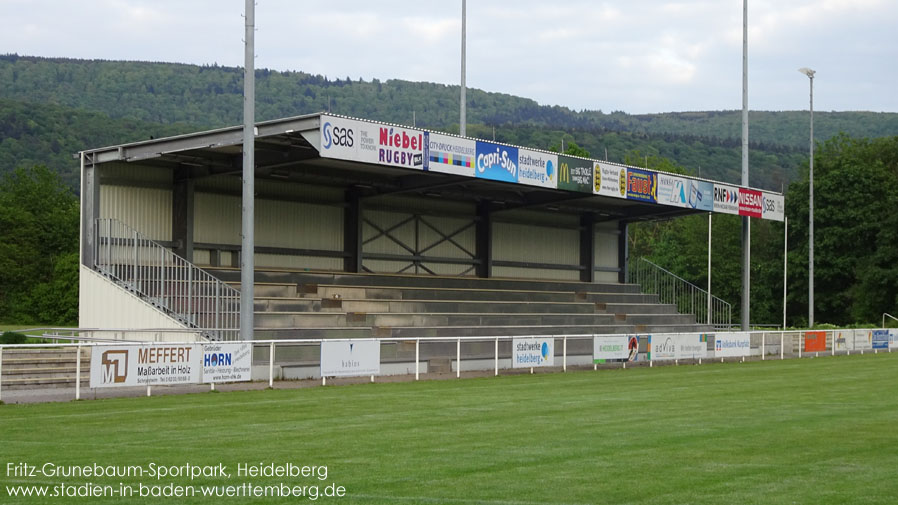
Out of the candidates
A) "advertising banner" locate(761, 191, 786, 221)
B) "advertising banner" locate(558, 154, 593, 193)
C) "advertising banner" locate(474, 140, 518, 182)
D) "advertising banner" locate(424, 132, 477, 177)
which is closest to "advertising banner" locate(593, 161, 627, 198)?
"advertising banner" locate(558, 154, 593, 193)

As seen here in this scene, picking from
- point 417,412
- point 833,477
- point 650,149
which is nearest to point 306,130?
point 417,412

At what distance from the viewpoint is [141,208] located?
106 ft

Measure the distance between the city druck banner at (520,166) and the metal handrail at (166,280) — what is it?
5.37 meters

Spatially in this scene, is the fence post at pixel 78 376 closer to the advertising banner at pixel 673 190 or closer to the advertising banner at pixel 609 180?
the advertising banner at pixel 609 180

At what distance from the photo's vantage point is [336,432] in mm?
14672

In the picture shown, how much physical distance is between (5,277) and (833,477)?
86916mm

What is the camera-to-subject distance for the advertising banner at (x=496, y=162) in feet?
106

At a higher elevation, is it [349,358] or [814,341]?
[349,358]

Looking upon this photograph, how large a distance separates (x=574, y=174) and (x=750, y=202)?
12.0 m

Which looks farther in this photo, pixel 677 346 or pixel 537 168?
pixel 677 346

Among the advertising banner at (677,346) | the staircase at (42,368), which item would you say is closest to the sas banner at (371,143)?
the staircase at (42,368)

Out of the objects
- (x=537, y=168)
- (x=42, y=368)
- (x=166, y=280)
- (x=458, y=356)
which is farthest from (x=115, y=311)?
(x=537, y=168)

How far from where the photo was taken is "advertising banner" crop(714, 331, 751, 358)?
1478 inches

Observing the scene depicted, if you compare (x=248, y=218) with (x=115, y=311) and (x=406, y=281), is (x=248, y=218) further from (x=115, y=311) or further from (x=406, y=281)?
(x=406, y=281)
